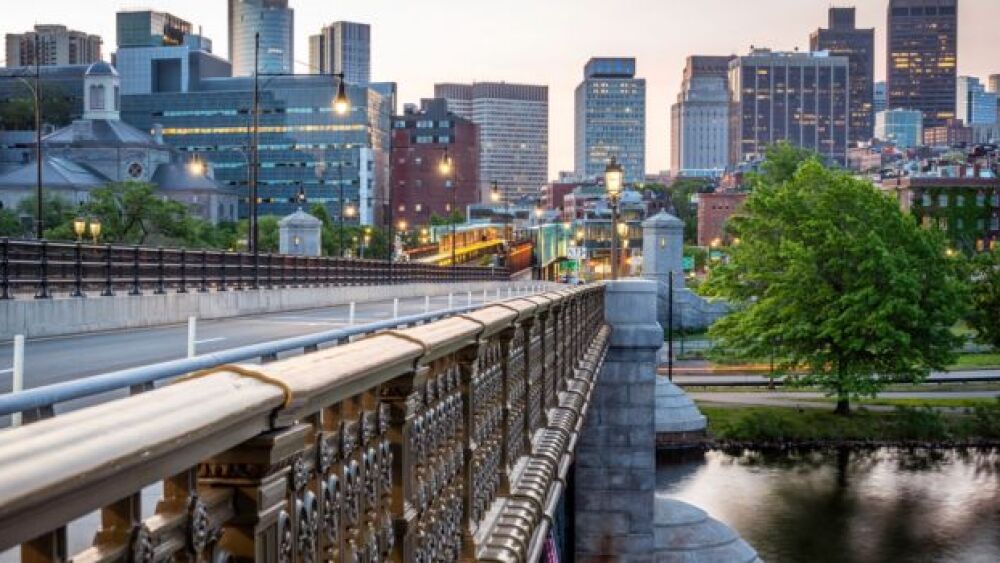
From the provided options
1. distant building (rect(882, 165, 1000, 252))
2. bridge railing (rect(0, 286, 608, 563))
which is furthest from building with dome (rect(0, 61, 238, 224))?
bridge railing (rect(0, 286, 608, 563))

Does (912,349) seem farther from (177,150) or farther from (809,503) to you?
(177,150)

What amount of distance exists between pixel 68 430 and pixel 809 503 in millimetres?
49816

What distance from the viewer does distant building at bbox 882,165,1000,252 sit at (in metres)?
159

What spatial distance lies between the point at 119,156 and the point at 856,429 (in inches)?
5405

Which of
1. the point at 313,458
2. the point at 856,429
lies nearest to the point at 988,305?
the point at 856,429

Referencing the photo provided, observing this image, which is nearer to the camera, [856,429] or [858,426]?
[856,429]

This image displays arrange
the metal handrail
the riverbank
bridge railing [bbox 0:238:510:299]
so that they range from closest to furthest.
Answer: the metal handrail < bridge railing [bbox 0:238:510:299] < the riverbank

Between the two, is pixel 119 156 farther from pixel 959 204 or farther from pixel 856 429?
pixel 856 429

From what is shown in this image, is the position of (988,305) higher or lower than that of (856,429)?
higher

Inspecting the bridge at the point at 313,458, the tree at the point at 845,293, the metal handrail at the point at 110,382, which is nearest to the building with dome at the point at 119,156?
the tree at the point at 845,293

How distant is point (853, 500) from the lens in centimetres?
5081

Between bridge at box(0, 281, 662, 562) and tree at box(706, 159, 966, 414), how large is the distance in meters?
50.8

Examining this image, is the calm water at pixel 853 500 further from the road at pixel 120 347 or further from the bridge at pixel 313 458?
the bridge at pixel 313 458

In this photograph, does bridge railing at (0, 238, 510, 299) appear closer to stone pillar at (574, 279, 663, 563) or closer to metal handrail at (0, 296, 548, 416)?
stone pillar at (574, 279, 663, 563)
